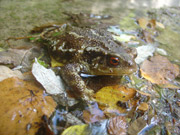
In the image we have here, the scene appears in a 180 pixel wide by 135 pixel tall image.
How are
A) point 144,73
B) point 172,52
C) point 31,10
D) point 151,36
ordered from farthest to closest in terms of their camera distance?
point 31,10 < point 151,36 < point 172,52 < point 144,73

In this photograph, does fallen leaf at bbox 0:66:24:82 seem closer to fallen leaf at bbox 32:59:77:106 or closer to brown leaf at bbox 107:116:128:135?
fallen leaf at bbox 32:59:77:106

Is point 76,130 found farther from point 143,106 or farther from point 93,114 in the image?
point 143,106

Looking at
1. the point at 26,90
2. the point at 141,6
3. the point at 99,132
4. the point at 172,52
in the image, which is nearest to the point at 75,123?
the point at 99,132

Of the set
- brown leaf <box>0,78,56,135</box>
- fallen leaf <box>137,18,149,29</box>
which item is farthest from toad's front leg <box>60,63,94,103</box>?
fallen leaf <box>137,18,149,29</box>

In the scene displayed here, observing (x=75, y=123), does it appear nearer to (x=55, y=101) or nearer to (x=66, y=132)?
(x=66, y=132)

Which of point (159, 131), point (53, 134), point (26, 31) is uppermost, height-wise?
point (26, 31)
